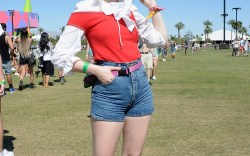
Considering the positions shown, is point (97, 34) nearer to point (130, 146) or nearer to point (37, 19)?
point (130, 146)

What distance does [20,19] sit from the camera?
3631cm

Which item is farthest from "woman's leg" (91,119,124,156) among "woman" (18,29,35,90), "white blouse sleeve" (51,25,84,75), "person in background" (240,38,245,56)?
"person in background" (240,38,245,56)

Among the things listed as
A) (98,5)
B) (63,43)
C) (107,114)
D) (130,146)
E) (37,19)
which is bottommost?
(130,146)

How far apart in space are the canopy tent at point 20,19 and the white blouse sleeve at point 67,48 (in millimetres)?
31495

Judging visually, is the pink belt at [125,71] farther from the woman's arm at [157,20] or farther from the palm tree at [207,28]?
the palm tree at [207,28]

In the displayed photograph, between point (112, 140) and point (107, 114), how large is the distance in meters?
0.18

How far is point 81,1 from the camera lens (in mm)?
2523

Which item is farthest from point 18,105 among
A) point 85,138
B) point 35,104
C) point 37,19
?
point 37,19

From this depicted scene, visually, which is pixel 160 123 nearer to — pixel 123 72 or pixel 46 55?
pixel 123 72

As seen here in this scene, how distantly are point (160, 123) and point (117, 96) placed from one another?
413 cm

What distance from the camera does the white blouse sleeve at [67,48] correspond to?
2420 mm

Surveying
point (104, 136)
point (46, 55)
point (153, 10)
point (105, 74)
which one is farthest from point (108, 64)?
point (46, 55)

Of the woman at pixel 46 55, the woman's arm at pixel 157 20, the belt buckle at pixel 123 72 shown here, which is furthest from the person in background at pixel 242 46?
the belt buckle at pixel 123 72

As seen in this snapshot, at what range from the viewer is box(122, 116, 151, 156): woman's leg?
8.51 ft
